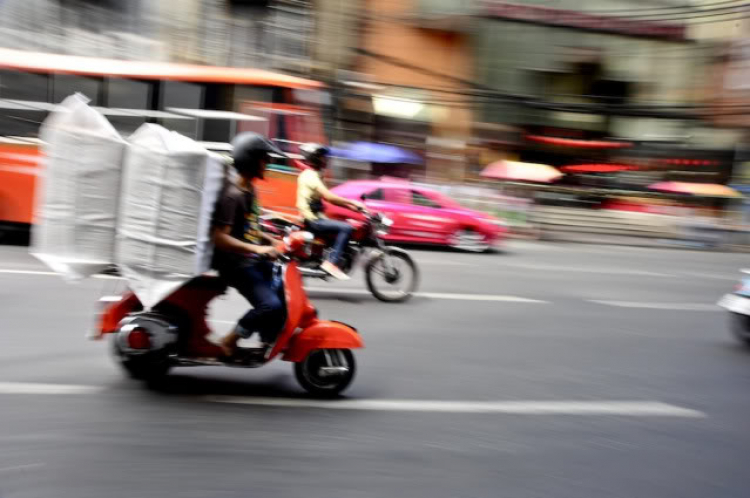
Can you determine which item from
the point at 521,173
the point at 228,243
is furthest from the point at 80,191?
the point at 521,173

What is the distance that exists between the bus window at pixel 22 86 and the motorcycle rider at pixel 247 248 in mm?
8750

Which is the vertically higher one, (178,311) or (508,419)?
(178,311)

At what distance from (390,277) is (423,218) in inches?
237

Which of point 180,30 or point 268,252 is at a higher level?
point 180,30

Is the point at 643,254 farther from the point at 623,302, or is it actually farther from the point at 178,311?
the point at 178,311

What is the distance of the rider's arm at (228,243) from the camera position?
15.7 feet

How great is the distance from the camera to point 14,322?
22.0 ft

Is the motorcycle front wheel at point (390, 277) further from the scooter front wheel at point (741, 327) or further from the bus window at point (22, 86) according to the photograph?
the bus window at point (22, 86)

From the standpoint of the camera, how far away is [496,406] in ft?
17.6

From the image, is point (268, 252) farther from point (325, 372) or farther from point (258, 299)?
point (325, 372)

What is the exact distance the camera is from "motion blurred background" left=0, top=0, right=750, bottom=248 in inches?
918

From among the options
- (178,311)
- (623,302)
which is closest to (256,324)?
(178,311)

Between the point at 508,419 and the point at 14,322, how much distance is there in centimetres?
416

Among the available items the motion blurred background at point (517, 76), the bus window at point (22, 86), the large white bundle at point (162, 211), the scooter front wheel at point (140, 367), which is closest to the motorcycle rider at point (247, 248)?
the large white bundle at point (162, 211)
